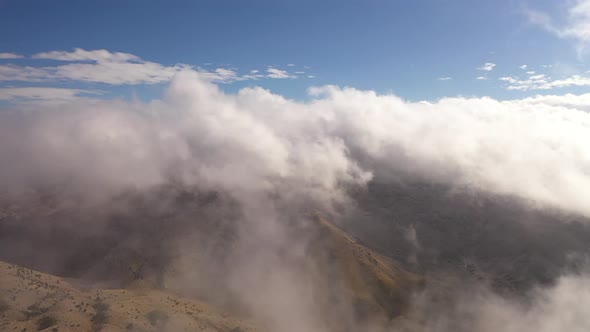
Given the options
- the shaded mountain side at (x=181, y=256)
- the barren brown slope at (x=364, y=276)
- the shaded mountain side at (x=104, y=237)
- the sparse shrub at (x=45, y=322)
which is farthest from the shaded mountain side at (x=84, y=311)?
the barren brown slope at (x=364, y=276)

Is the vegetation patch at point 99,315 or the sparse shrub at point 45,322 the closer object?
the sparse shrub at point 45,322

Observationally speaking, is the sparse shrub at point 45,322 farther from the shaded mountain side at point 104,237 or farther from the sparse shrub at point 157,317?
the shaded mountain side at point 104,237

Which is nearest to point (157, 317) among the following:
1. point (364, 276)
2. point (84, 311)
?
point (84, 311)

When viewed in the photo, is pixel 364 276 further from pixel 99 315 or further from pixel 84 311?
pixel 84 311

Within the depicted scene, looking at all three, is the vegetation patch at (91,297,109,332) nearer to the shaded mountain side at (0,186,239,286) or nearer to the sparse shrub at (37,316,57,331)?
the sparse shrub at (37,316,57,331)

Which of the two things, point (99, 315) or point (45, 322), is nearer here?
point (45, 322)

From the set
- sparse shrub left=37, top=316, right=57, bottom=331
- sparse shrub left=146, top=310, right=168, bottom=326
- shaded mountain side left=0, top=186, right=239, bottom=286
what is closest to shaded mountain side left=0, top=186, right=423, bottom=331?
shaded mountain side left=0, top=186, right=239, bottom=286

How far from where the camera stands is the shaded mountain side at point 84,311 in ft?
252

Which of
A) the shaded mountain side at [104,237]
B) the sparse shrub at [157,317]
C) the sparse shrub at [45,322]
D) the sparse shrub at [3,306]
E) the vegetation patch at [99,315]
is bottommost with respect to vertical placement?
the shaded mountain side at [104,237]

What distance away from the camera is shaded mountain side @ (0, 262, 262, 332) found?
7681 centimetres

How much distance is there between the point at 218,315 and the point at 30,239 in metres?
114

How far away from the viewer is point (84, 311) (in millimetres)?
83375

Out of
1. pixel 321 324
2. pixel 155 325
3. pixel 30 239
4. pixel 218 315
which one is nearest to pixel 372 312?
pixel 321 324

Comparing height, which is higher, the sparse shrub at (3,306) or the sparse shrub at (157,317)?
the sparse shrub at (3,306)
